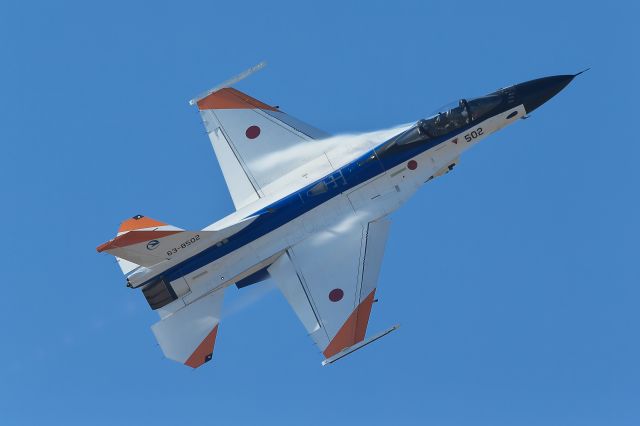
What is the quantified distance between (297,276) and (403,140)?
184 inches

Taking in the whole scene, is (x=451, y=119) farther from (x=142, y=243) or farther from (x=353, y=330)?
(x=142, y=243)

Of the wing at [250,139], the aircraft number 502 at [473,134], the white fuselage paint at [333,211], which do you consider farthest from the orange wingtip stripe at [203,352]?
the aircraft number 502 at [473,134]

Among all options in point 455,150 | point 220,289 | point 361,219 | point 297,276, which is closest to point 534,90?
point 455,150

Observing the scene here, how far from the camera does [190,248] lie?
30.5 meters

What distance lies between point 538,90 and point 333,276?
757 cm

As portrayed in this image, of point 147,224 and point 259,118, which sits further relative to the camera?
point 259,118

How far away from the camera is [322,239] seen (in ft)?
102

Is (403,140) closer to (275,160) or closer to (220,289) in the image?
(275,160)

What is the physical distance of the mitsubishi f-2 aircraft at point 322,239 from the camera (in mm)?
30672

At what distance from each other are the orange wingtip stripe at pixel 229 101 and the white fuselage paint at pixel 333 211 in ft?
9.48

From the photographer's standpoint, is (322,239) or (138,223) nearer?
(138,223)

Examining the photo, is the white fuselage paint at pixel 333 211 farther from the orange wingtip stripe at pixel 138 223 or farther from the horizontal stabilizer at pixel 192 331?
the orange wingtip stripe at pixel 138 223

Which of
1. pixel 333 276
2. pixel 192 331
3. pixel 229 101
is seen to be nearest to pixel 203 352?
pixel 192 331

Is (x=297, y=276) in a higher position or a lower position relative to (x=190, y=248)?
lower
